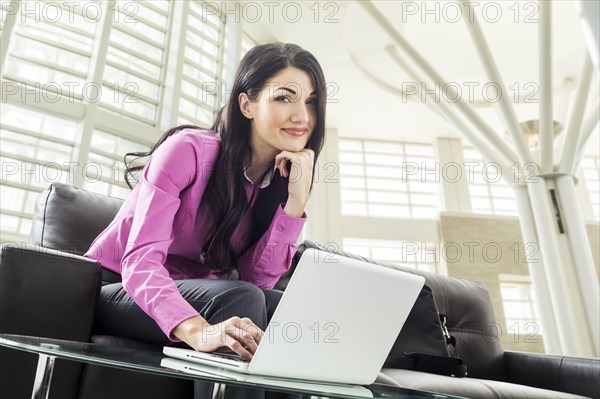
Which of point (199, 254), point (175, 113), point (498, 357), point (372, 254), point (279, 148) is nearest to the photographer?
point (199, 254)

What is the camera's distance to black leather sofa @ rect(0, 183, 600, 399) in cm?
122

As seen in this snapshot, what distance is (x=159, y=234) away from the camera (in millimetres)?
1204

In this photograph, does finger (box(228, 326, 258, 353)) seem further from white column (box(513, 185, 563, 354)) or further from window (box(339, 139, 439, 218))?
window (box(339, 139, 439, 218))

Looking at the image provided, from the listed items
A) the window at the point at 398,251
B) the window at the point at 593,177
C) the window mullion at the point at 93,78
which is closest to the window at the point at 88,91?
the window mullion at the point at 93,78

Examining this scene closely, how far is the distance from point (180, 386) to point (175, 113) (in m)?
4.41

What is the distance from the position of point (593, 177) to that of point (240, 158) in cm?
1009

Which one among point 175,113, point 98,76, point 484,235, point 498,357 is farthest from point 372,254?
point 498,357

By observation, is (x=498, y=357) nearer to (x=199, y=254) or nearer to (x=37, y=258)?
(x=199, y=254)

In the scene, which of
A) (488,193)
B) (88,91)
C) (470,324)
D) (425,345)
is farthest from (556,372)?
(488,193)

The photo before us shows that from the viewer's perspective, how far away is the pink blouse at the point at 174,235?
1.10m

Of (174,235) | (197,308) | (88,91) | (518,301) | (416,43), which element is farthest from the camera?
(518,301)

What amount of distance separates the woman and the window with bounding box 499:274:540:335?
711 cm

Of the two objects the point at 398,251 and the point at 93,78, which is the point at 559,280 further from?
the point at 398,251

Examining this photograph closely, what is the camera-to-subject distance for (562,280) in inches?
149
